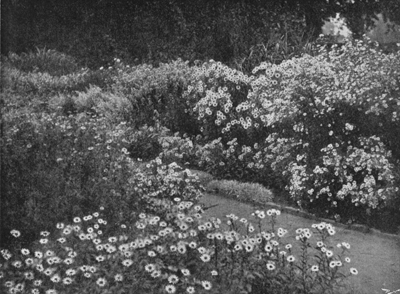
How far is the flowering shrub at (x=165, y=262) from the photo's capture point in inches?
168

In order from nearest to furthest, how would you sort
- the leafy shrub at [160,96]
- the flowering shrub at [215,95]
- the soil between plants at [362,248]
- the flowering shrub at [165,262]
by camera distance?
the flowering shrub at [165,262], the soil between plants at [362,248], the flowering shrub at [215,95], the leafy shrub at [160,96]

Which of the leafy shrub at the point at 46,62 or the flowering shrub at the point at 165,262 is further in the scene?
the leafy shrub at the point at 46,62

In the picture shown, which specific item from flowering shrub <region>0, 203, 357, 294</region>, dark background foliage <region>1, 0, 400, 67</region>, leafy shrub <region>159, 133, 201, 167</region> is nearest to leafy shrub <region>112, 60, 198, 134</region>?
leafy shrub <region>159, 133, 201, 167</region>

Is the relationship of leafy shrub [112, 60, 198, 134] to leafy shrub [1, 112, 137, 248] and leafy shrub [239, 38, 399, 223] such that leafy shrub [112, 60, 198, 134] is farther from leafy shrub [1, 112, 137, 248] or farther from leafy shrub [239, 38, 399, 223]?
leafy shrub [1, 112, 137, 248]

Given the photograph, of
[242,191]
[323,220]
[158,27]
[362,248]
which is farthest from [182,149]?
[158,27]

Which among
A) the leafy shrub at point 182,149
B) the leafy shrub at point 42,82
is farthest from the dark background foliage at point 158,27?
the leafy shrub at point 182,149

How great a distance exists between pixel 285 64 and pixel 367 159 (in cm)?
178

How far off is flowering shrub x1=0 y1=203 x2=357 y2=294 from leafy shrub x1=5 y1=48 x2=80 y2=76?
2706mm

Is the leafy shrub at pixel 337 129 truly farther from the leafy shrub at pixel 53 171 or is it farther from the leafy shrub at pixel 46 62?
the leafy shrub at pixel 46 62

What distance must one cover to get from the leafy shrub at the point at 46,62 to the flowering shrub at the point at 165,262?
107 inches

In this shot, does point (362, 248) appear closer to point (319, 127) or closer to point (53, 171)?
point (319, 127)

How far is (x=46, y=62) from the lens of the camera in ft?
27.8

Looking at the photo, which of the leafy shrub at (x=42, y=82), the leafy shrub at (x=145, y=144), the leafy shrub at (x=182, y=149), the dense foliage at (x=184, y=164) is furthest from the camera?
the leafy shrub at (x=182, y=149)

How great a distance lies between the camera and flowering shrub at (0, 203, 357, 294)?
4266 mm
